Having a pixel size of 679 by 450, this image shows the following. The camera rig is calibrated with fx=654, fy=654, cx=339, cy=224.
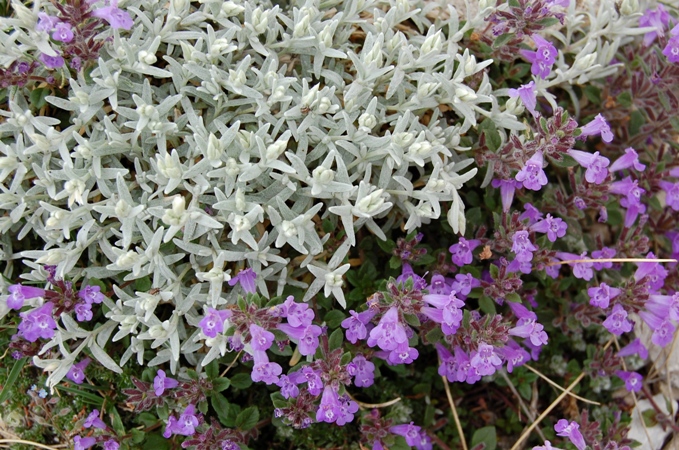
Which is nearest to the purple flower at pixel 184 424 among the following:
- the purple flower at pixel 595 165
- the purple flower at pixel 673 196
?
the purple flower at pixel 595 165

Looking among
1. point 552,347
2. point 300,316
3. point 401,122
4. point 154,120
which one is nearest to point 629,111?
point 552,347

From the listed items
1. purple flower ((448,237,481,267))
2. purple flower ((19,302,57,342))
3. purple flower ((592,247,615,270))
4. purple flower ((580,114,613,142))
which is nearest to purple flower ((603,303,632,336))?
purple flower ((592,247,615,270))

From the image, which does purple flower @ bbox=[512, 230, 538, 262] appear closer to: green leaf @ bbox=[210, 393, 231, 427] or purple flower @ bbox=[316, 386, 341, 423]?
purple flower @ bbox=[316, 386, 341, 423]

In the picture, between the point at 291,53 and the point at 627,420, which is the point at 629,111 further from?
the point at 291,53

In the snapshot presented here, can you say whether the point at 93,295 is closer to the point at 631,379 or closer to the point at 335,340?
the point at 335,340

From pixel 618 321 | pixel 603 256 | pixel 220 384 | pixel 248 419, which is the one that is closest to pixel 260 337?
pixel 220 384
